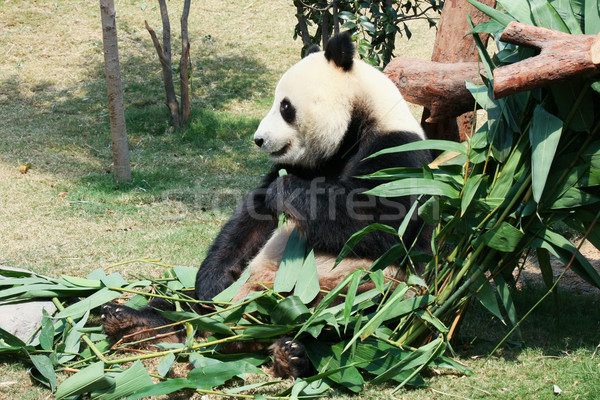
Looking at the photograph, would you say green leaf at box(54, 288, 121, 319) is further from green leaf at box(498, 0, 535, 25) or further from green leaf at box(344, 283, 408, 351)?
green leaf at box(498, 0, 535, 25)

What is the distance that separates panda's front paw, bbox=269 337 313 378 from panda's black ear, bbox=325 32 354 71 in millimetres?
1695

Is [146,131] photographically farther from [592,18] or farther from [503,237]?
[592,18]

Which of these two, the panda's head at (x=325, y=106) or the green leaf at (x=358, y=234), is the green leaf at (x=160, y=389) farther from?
the panda's head at (x=325, y=106)

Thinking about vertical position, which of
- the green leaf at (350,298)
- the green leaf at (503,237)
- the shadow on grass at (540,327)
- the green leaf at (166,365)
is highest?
the green leaf at (503,237)

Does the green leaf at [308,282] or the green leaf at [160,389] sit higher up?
the green leaf at [308,282]

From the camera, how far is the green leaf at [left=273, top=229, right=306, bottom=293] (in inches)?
122

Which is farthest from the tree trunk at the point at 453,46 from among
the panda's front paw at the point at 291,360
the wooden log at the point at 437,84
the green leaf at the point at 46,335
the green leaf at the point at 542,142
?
the green leaf at the point at 46,335

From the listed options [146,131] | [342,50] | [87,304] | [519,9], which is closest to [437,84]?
[342,50]

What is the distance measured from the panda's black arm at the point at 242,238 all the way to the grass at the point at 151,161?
98 centimetres

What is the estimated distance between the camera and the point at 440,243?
112 inches

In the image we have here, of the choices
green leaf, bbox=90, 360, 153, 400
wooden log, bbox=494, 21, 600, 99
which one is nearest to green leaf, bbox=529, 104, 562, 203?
wooden log, bbox=494, 21, 600, 99

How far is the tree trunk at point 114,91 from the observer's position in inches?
264

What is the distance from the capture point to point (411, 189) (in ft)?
8.96

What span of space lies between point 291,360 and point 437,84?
7.84 feet
